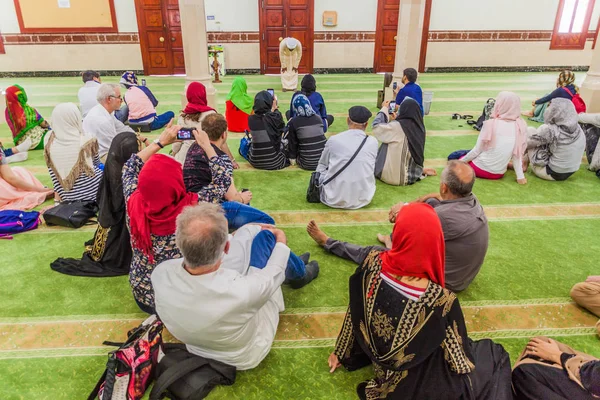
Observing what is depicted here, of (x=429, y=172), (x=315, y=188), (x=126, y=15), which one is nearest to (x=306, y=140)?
(x=315, y=188)

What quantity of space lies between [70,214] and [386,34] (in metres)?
8.83

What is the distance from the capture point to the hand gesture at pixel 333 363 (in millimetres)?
1887

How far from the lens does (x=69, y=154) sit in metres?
3.09

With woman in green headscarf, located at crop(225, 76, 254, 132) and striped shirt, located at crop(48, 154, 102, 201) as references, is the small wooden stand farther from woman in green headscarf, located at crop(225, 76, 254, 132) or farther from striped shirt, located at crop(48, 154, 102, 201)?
striped shirt, located at crop(48, 154, 102, 201)

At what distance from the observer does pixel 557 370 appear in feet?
5.05

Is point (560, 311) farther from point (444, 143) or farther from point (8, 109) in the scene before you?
point (8, 109)

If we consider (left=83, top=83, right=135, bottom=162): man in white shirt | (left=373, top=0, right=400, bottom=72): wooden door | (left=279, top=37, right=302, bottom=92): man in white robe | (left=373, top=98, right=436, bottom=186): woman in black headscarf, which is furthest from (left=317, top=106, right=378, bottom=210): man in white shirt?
(left=373, top=0, right=400, bottom=72): wooden door

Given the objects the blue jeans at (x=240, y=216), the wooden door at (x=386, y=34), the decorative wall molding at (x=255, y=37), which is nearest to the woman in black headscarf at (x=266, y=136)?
the blue jeans at (x=240, y=216)

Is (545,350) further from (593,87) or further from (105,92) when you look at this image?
(593,87)

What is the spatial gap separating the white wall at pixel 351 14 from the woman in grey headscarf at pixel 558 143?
22.6 ft

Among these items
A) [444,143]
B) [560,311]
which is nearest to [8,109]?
[444,143]

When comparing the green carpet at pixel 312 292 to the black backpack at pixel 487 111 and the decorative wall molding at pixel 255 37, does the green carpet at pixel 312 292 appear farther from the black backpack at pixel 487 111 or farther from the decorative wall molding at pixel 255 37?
the decorative wall molding at pixel 255 37

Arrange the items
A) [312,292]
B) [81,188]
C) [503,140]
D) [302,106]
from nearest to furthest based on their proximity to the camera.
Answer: [312,292]
[81,188]
[503,140]
[302,106]

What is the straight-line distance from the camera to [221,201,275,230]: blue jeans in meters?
2.20
